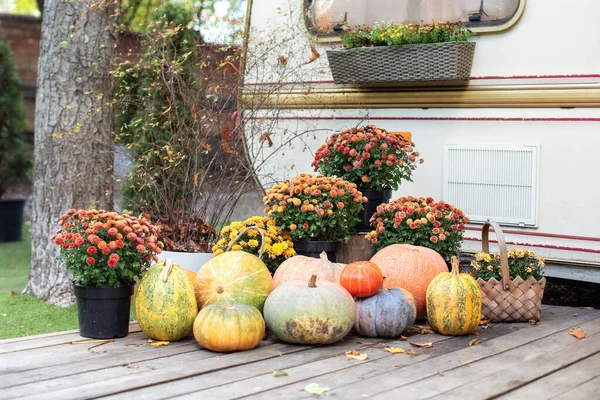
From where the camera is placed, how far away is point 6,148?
10234 mm

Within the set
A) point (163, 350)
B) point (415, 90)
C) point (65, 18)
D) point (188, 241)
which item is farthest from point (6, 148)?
point (163, 350)

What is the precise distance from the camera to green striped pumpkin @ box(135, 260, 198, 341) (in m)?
4.34

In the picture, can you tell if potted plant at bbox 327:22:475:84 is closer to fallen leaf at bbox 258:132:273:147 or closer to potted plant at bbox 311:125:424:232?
potted plant at bbox 311:125:424:232

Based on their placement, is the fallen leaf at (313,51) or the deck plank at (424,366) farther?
the fallen leaf at (313,51)

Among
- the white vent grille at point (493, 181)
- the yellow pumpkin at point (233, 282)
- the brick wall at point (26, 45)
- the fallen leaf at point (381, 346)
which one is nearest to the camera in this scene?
the fallen leaf at point (381, 346)

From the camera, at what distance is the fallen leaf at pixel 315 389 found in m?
3.42

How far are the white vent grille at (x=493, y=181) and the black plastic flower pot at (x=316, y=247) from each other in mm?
1050

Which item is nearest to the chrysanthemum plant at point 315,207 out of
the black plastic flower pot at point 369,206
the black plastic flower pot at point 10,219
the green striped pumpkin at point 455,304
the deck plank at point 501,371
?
the black plastic flower pot at point 369,206

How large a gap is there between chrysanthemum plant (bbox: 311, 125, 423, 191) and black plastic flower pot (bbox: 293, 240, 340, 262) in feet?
1.92

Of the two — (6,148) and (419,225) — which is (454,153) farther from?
(6,148)

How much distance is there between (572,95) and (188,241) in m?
2.90

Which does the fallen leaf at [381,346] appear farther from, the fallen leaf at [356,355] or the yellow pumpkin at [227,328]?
the yellow pumpkin at [227,328]

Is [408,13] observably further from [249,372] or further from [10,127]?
[10,127]

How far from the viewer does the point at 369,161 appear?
5.72 m
